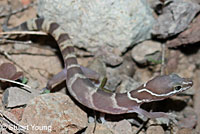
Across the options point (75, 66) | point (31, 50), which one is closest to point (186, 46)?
point (75, 66)

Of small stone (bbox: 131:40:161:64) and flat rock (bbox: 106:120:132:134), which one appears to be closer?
flat rock (bbox: 106:120:132:134)

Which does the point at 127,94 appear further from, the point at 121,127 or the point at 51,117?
the point at 51,117

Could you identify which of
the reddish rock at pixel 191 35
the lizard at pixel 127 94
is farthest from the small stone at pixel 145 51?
the lizard at pixel 127 94

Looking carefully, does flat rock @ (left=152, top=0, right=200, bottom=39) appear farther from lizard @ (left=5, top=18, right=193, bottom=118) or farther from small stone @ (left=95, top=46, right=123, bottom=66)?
lizard @ (left=5, top=18, right=193, bottom=118)

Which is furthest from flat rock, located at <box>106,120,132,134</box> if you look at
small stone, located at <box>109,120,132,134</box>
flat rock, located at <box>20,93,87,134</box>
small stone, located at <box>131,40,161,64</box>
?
small stone, located at <box>131,40,161,64</box>

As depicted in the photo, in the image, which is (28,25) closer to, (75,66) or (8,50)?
(8,50)
